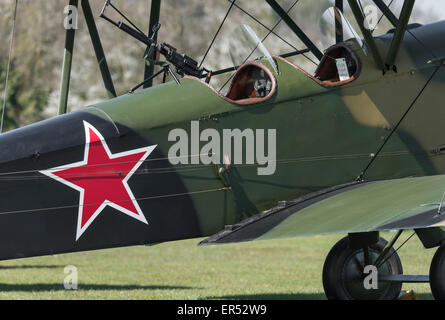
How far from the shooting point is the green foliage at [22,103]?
2956cm

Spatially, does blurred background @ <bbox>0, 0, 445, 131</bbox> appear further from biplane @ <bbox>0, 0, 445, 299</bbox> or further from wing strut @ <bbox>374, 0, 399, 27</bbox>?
biplane @ <bbox>0, 0, 445, 299</bbox>

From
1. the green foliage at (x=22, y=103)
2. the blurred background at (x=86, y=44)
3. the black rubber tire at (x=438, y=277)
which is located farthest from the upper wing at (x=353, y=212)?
the green foliage at (x=22, y=103)

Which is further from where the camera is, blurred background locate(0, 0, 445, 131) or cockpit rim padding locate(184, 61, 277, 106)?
blurred background locate(0, 0, 445, 131)

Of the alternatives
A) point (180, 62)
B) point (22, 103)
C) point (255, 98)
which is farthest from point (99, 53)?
point (22, 103)

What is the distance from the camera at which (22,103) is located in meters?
30.3

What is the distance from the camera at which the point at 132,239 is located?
6832 millimetres

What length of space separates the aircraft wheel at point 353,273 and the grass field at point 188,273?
159 cm

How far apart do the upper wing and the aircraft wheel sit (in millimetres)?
957

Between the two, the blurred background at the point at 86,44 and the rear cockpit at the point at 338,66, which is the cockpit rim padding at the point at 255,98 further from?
the blurred background at the point at 86,44

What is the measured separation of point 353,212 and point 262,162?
1127 millimetres

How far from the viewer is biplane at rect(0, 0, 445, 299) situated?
6.57m

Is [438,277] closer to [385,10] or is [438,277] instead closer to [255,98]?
[255,98]

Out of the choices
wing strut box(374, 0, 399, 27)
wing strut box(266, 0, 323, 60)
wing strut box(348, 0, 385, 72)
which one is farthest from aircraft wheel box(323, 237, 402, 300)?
wing strut box(374, 0, 399, 27)
